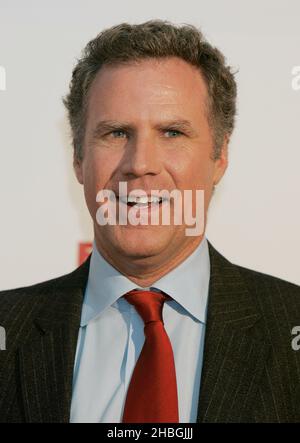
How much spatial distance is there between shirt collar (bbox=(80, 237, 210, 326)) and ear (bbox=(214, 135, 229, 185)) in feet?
1.09

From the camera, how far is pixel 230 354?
208 centimetres

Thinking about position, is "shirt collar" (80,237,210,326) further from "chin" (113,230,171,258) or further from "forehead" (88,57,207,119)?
"forehead" (88,57,207,119)

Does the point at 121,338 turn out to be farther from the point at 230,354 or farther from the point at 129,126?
the point at 129,126

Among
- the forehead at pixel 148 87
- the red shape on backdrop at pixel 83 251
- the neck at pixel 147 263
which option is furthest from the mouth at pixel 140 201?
the red shape on backdrop at pixel 83 251

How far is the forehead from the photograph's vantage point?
2.21 metres

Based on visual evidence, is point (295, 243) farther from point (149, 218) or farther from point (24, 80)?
point (24, 80)

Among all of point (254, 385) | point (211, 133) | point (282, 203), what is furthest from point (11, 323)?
point (282, 203)

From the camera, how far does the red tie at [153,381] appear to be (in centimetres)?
196

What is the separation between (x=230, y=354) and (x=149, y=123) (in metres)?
0.88

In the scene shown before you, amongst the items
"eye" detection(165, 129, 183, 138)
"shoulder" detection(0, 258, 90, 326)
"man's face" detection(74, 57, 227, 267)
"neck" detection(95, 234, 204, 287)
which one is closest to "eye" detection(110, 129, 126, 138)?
"man's face" detection(74, 57, 227, 267)

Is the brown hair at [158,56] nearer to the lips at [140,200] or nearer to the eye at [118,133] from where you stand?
the eye at [118,133]

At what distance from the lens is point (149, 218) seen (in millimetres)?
2217

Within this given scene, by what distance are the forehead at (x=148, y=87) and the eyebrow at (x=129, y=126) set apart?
5cm

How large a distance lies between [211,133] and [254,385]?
3.25 ft
